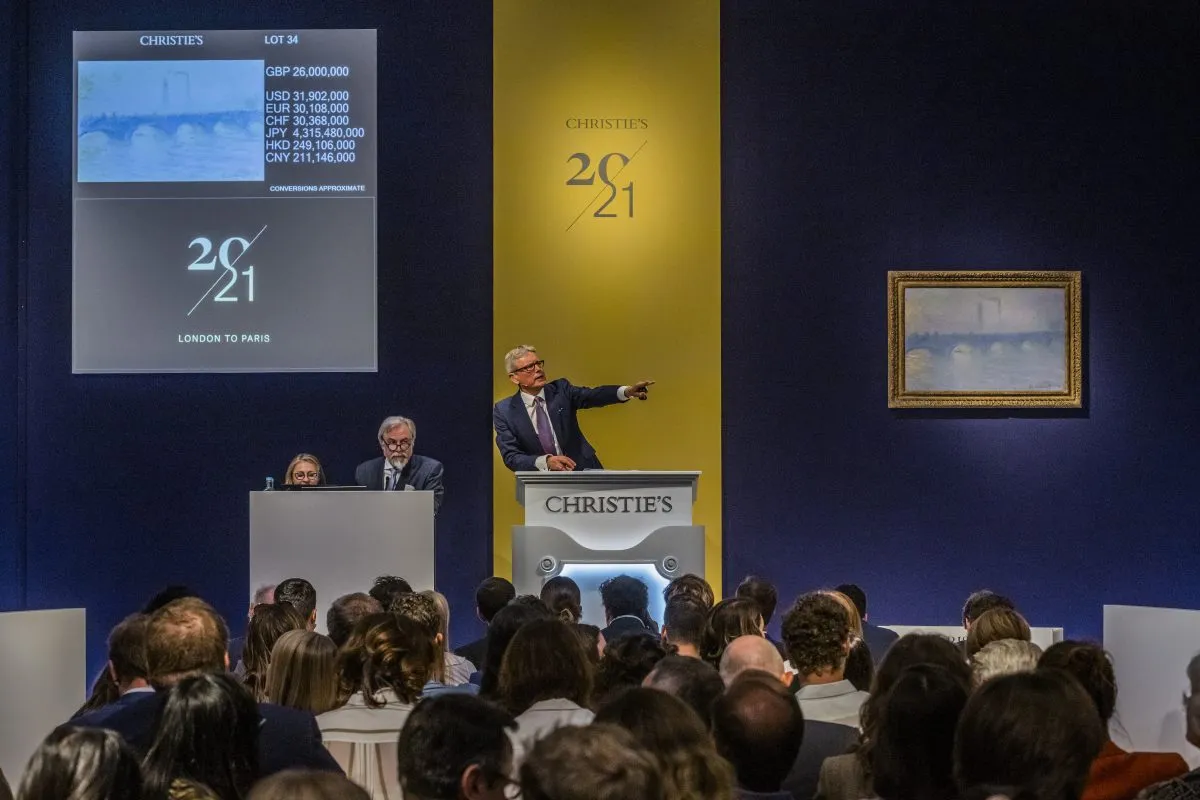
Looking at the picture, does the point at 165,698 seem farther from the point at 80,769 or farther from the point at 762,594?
the point at 762,594

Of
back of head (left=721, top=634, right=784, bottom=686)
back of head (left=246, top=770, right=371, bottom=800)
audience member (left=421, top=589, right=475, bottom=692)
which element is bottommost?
audience member (left=421, top=589, right=475, bottom=692)

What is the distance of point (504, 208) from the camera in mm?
7895

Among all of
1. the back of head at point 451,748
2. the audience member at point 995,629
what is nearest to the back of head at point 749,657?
the audience member at point 995,629

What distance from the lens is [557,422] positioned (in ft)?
23.8

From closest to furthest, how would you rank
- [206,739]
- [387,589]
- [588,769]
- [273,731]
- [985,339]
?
[588,769] → [206,739] → [273,731] → [387,589] → [985,339]

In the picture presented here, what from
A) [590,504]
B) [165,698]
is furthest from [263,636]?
[590,504]

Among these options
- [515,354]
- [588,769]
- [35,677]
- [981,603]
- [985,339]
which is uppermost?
[985,339]

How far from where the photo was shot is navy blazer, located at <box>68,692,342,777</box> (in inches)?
102

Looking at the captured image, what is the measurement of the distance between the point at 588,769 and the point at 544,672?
1405mm

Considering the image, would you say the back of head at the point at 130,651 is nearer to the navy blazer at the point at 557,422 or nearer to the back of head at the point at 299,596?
the back of head at the point at 299,596

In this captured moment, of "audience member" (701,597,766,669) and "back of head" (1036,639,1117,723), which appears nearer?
"back of head" (1036,639,1117,723)

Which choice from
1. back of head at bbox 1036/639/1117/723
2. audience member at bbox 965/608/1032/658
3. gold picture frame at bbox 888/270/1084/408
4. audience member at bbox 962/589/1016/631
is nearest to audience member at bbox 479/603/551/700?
back of head at bbox 1036/639/1117/723

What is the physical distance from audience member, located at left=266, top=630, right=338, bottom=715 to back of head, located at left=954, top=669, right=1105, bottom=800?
5.33 ft

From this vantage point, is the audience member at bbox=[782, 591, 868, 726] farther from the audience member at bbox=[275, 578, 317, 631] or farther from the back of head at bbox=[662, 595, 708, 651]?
the audience member at bbox=[275, 578, 317, 631]
